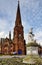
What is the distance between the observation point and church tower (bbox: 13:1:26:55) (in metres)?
56.6

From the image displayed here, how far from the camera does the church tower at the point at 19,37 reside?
5659 cm

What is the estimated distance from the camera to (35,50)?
20.8 metres

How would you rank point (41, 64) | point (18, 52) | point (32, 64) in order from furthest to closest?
point (18, 52)
point (41, 64)
point (32, 64)

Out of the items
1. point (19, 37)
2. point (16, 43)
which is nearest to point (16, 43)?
point (16, 43)

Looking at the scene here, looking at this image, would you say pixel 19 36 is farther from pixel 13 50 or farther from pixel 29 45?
pixel 29 45

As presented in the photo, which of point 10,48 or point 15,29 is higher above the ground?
point 15,29

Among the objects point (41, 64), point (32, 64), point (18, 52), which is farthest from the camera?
point (18, 52)

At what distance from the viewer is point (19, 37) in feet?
191

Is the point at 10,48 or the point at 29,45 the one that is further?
the point at 10,48

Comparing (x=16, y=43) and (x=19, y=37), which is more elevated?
(x=19, y=37)

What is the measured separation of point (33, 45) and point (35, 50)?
65 centimetres

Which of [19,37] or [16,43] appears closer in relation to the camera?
[16,43]

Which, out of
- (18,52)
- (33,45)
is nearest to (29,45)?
(33,45)

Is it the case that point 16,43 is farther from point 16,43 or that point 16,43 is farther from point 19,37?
point 19,37
